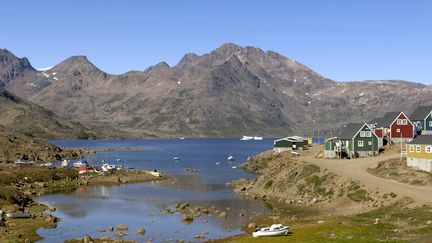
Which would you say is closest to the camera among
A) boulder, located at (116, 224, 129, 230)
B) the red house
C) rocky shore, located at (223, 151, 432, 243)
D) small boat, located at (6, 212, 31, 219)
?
rocky shore, located at (223, 151, 432, 243)

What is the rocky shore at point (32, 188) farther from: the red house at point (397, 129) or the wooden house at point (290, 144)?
the red house at point (397, 129)

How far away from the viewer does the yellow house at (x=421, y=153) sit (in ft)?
313

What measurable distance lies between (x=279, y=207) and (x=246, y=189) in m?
28.2

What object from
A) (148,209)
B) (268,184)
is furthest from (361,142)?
(148,209)

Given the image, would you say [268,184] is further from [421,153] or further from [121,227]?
[121,227]

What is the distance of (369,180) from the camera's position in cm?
9394

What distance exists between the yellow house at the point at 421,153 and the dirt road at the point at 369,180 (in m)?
8.25

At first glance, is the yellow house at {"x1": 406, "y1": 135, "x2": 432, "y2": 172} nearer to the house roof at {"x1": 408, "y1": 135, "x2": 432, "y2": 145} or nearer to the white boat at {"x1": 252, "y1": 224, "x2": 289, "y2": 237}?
the house roof at {"x1": 408, "y1": 135, "x2": 432, "y2": 145}

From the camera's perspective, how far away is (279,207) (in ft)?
318

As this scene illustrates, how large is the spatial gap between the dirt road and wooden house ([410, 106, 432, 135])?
82.7ft

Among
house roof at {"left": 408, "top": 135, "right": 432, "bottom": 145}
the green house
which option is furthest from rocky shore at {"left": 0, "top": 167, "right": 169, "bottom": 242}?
house roof at {"left": 408, "top": 135, "right": 432, "bottom": 145}

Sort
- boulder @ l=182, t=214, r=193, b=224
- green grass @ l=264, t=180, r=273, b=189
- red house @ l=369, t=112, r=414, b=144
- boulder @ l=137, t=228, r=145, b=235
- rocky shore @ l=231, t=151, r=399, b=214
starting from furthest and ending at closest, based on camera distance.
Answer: red house @ l=369, t=112, r=414, b=144 → green grass @ l=264, t=180, r=273, b=189 → boulder @ l=182, t=214, r=193, b=224 → rocky shore @ l=231, t=151, r=399, b=214 → boulder @ l=137, t=228, r=145, b=235

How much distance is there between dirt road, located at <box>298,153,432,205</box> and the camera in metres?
78.5

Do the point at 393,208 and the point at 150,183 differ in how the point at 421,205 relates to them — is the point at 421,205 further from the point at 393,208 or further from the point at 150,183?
the point at 150,183
